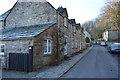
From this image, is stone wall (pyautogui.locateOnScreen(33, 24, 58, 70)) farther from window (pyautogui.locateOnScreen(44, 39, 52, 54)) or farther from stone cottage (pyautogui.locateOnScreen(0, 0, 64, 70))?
window (pyautogui.locateOnScreen(44, 39, 52, 54))

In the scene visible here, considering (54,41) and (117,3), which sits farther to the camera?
(117,3)

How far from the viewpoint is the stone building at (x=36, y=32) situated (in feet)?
29.1

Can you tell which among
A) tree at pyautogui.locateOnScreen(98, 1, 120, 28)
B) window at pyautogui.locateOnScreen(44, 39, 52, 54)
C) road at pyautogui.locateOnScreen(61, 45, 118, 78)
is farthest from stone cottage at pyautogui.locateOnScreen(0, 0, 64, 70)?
tree at pyautogui.locateOnScreen(98, 1, 120, 28)

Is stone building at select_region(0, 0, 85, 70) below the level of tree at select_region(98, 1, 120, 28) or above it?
below


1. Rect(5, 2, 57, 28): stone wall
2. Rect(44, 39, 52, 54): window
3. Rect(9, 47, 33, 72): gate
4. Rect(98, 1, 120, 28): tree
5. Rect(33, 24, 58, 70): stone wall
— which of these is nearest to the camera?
Rect(9, 47, 33, 72): gate

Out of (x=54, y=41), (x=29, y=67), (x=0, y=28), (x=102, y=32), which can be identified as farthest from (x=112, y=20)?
(x=102, y=32)

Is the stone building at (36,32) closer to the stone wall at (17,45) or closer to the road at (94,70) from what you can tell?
the stone wall at (17,45)

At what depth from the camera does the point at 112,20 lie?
20109 millimetres

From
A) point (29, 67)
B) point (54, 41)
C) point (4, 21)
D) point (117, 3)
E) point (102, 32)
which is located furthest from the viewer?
point (102, 32)

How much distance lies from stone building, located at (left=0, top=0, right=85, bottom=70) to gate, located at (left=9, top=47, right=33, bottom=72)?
336mm

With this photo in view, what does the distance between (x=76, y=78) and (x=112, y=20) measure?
17.7m

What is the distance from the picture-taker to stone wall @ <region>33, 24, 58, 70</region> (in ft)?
28.2

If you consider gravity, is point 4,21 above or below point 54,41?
above

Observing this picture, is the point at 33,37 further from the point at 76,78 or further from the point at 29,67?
the point at 76,78
